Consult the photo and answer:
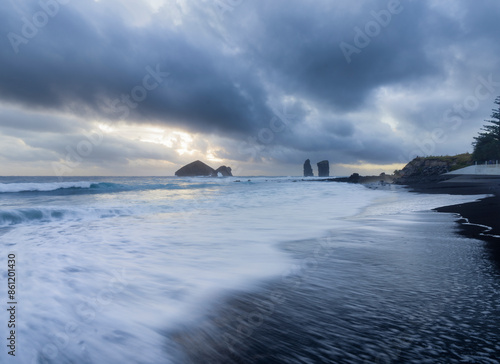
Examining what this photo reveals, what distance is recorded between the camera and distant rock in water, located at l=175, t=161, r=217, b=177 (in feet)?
486

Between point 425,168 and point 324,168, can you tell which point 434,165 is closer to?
point 425,168

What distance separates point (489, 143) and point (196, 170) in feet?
411

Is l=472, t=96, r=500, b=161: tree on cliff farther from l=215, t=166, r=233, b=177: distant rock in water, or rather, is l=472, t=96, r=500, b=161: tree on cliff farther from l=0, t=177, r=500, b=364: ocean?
l=215, t=166, r=233, b=177: distant rock in water

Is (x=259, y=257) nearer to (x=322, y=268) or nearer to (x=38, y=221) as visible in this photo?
(x=322, y=268)

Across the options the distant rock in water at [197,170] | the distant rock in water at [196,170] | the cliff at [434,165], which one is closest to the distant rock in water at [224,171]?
the distant rock in water at [197,170]

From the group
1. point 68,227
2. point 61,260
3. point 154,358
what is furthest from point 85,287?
point 68,227

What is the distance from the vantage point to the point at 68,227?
30.3ft

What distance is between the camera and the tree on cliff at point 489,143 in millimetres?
44000

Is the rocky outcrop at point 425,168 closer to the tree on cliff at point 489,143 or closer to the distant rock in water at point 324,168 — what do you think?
the tree on cliff at point 489,143

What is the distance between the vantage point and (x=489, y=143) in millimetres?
44719

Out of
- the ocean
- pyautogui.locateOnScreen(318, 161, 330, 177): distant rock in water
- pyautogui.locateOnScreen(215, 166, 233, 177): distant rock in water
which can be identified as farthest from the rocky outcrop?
pyautogui.locateOnScreen(215, 166, 233, 177): distant rock in water

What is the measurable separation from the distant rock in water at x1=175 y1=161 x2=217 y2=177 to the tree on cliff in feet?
392

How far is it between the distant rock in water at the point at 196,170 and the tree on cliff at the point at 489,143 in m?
120

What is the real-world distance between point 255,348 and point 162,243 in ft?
16.3
